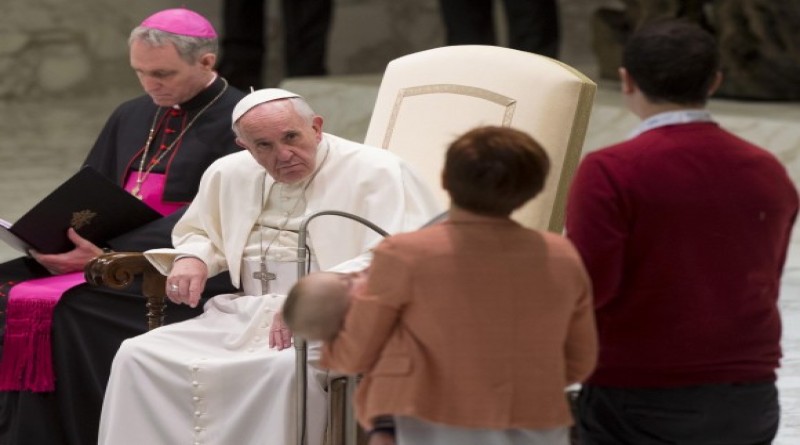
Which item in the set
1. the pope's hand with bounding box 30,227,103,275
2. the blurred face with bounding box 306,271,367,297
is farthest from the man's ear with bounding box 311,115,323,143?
the blurred face with bounding box 306,271,367,297

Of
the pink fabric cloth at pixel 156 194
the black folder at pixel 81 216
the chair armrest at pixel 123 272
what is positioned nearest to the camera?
the chair armrest at pixel 123 272

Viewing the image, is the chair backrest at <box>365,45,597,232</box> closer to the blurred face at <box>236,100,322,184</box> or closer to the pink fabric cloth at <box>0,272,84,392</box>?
the blurred face at <box>236,100,322,184</box>

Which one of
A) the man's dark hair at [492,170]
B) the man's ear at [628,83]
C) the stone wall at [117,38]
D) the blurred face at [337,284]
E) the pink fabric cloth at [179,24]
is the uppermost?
the man's ear at [628,83]

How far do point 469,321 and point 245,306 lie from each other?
172 centimetres

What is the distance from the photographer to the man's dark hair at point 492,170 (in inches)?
115

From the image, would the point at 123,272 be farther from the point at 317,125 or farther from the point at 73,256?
the point at 317,125

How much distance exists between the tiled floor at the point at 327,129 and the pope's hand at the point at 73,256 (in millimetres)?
2251

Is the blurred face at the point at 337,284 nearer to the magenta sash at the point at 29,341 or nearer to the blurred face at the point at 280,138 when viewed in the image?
the blurred face at the point at 280,138

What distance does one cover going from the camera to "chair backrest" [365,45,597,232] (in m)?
4.56

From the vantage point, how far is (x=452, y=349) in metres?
2.97

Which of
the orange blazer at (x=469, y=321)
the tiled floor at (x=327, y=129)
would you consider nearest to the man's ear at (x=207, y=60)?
the tiled floor at (x=327, y=129)

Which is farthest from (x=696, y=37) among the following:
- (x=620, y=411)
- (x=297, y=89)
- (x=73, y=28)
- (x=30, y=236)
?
(x=73, y=28)

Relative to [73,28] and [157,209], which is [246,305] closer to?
[157,209]

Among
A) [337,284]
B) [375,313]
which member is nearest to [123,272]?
[337,284]
